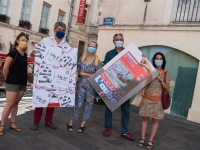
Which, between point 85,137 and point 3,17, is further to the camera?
point 3,17

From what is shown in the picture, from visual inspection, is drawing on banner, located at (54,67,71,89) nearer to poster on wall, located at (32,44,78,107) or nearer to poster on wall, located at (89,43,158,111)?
poster on wall, located at (32,44,78,107)

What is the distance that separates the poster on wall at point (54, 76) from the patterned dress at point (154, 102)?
4.68 feet

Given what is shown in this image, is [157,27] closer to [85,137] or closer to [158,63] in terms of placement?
[158,63]

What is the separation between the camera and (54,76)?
4.17 m

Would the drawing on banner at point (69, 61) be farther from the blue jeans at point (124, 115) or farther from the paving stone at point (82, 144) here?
the paving stone at point (82, 144)

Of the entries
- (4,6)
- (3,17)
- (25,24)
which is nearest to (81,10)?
(25,24)

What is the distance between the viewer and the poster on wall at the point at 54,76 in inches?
158

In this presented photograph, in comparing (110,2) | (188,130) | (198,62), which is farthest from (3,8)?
(188,130)

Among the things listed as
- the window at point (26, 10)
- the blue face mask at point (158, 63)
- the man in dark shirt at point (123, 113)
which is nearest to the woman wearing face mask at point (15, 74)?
the man in dark shirt at point (123, 113)

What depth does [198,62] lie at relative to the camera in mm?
7512

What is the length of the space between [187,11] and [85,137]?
6.21 m

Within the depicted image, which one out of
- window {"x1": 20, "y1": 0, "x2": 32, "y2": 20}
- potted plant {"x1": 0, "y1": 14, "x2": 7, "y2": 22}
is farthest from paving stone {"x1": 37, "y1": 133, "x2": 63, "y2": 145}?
window {"x1": 20, "y1": 0, "x2": 32, "y2": 20}

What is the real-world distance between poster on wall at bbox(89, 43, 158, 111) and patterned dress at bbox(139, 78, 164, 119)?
0.27 m

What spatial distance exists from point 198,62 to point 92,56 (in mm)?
4747
